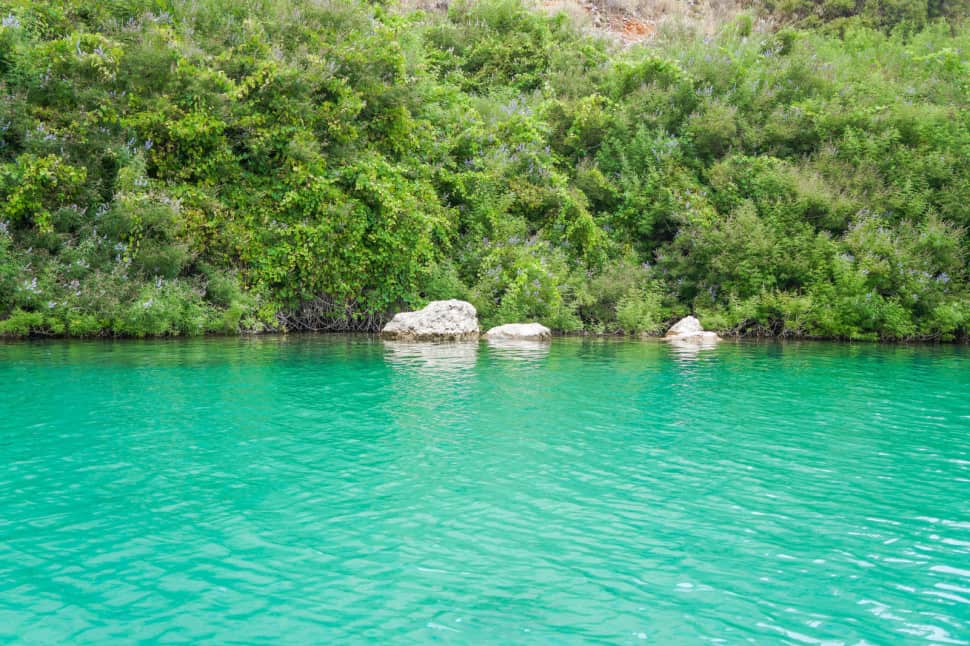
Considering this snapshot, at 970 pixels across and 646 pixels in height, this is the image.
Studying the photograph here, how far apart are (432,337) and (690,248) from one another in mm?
9386

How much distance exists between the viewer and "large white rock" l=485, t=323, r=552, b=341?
62.2 ft

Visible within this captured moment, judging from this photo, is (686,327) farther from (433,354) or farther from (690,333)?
(433,354)

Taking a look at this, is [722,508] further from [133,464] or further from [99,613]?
[133,464]

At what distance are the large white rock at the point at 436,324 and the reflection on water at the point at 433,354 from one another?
445mm

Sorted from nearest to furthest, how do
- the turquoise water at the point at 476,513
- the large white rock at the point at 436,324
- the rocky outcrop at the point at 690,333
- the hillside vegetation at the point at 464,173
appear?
1. the turquoise water at the point at 476,513
2. the hillside vegetation at the point at 464,173
3. the large white rock at the point at 436,324
4. the rocky outcrop at the point at 690,333

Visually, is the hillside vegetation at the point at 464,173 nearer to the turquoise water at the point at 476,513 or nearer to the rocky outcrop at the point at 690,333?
the rocky outcrop at the point at 690,333

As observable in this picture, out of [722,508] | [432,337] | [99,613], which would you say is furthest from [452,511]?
[432,337]

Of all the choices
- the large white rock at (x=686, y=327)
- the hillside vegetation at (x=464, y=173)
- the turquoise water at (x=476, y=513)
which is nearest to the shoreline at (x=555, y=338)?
the hillside vegetation at (x=464, y=173)

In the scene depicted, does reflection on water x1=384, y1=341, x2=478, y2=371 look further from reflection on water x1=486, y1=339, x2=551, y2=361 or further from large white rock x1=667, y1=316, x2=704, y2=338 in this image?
large white rock x1=667, y1=316, x2=704, y2=338

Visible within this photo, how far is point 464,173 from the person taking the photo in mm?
21234

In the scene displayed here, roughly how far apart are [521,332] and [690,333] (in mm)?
5016

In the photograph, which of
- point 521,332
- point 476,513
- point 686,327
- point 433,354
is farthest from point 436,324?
point 476,513

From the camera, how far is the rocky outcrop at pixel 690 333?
20.1 m

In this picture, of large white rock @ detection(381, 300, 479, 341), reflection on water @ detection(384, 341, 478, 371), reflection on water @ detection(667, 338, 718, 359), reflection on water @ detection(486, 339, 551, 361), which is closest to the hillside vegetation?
large white rock @ detection(381, 300, 479, 341)
